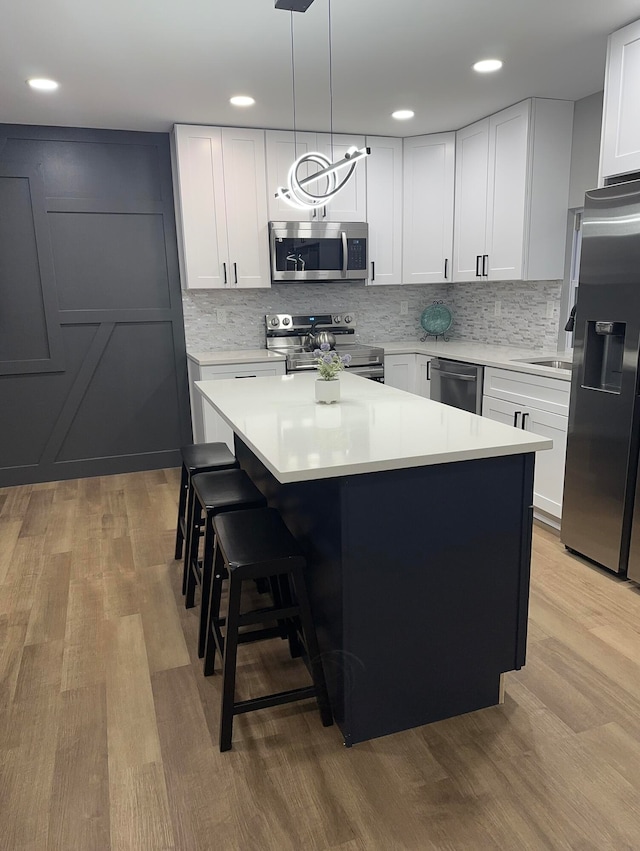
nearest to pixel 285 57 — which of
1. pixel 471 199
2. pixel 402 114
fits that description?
pixel 402 114

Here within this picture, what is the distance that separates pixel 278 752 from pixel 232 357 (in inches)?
118

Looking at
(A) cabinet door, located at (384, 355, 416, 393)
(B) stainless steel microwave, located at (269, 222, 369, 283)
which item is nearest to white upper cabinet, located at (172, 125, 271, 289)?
(B) stainless steel microwave, located at (269, 222, 369, 283)

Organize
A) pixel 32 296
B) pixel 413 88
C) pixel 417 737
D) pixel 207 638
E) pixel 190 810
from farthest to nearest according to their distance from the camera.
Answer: pixel 32 296 < pixel 413 88 < pixel 207 638 < pixel 417 737 < pixel 190 810

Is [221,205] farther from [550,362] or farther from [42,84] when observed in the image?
[550,362]

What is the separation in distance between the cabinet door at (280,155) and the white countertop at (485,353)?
1354 millimetres

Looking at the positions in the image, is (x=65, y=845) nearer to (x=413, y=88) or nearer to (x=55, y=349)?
(x=55, y=349)

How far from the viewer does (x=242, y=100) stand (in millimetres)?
3688

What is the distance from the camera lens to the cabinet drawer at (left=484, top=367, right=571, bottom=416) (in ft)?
11.0

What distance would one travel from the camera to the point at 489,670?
207cm

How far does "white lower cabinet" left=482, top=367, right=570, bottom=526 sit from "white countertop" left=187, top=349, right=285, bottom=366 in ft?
5.22

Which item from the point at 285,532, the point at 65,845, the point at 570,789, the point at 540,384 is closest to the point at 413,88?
the point at 540,384

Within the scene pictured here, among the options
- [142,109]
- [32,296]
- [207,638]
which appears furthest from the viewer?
[32,296]

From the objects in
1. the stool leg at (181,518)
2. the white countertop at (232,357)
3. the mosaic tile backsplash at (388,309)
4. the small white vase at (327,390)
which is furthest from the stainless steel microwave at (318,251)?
the small white vase at (327,390)

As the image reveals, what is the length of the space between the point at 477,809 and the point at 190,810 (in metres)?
0.81
